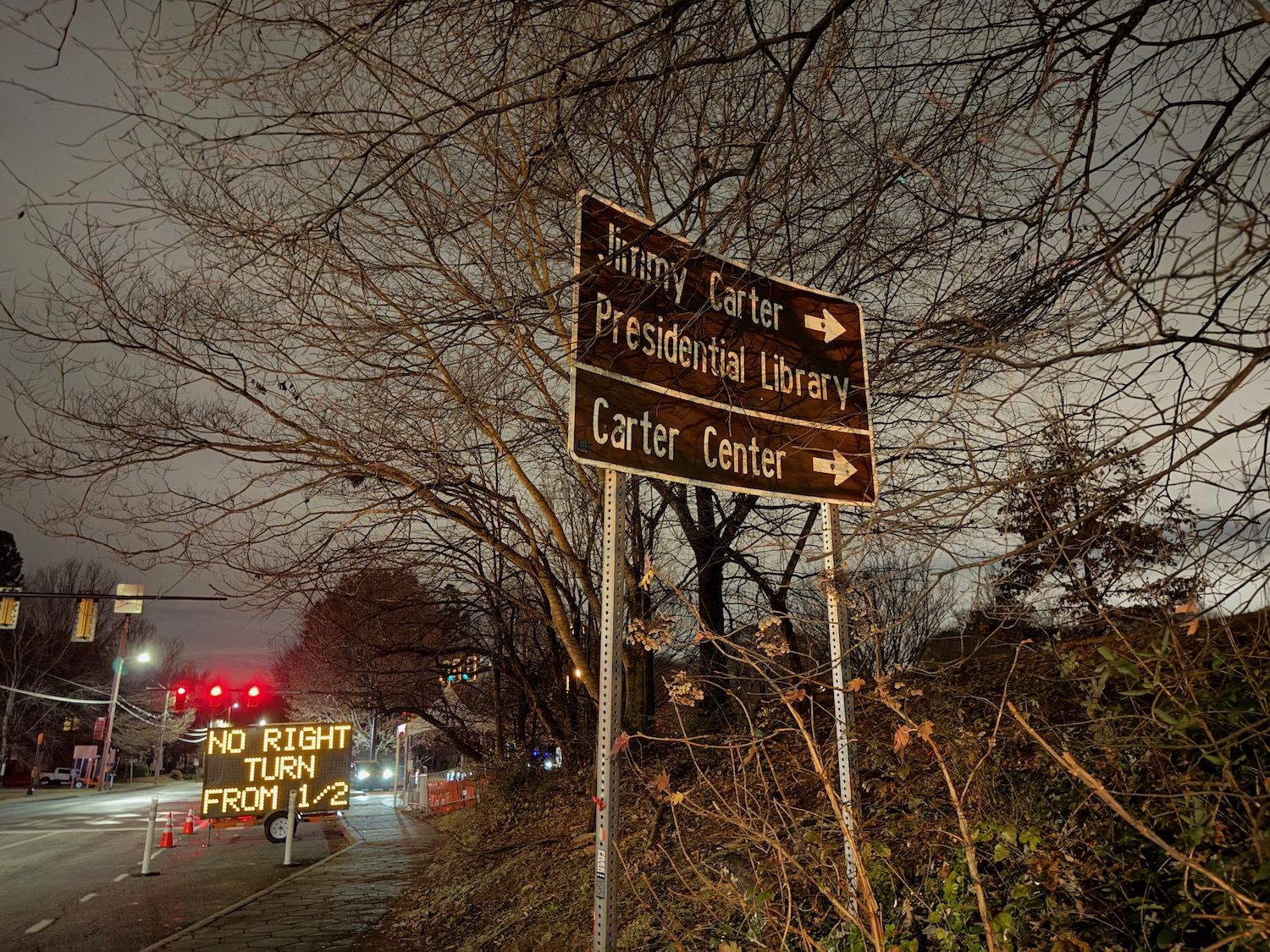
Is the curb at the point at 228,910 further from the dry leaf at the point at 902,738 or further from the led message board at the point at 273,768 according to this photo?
the dry leaf at the point at 902,738

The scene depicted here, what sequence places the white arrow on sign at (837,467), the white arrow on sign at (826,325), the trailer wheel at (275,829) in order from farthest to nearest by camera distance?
the trailer wheel at (275,829) < the white arrow on sign at (826,325) < the white arrow on sign at (837,467)

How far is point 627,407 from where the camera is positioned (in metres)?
3.07

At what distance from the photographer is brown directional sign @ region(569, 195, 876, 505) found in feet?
9.99

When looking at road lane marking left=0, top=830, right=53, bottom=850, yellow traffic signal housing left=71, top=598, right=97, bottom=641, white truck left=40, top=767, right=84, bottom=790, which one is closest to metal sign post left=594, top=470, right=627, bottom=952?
road lane marking left=0, top=830, right=53, bottom=850

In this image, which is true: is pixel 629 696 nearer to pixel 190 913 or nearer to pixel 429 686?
pixel 190 913

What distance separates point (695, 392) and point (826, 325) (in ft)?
2.76

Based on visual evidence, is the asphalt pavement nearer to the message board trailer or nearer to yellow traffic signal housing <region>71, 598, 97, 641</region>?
the message board trailer

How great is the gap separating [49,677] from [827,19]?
6898 centimetres

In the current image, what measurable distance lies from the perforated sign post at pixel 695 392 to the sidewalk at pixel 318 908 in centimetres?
623

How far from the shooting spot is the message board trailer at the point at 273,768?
15.5 m

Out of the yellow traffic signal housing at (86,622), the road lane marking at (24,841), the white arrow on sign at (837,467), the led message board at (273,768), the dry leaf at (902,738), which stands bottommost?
the road lane marking at (24,841)

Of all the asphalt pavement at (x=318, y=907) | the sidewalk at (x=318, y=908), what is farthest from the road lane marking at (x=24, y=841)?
the sidewalk at (x=318, y=908)

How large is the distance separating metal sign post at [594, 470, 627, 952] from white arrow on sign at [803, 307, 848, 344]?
1.17 meters

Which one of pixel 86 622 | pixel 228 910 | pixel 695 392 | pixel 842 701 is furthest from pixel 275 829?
pixel 695 392
